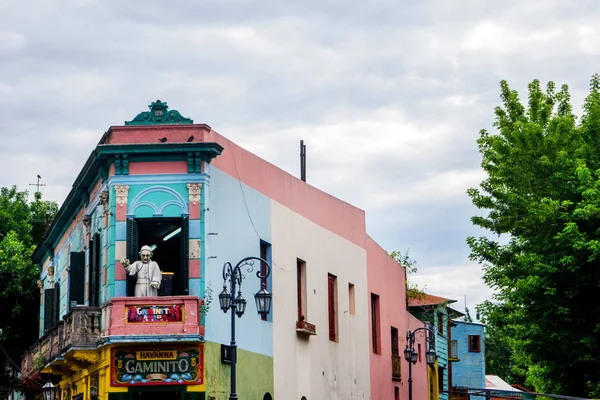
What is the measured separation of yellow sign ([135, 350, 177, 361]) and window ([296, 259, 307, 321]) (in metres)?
7.44

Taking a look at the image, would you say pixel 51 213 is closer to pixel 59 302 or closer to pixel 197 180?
pixel 59 302

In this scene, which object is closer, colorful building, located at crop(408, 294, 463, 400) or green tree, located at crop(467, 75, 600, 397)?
green tree, located at crop(467, 75, 600, 397)

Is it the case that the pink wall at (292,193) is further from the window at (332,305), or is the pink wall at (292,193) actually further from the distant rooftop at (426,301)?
the distant rooftop at (426,301)

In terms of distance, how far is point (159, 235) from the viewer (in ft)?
79.6

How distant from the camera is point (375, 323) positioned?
3788 cm

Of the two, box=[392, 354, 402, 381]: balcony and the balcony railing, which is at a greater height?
the balcony railing

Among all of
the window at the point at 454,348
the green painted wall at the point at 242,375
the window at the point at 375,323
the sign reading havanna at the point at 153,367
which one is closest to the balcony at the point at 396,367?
the window at the point at 375,323

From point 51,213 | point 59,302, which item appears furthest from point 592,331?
point 51,213

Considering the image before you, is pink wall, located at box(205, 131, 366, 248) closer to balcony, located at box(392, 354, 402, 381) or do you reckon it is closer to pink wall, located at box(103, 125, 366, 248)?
pink wall, located at box(103, 125, 366, 248)

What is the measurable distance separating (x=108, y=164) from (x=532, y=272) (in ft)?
45.3

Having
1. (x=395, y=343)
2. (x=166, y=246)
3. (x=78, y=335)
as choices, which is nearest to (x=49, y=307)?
(x=78, y=335)

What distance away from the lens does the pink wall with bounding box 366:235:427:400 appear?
3725cm

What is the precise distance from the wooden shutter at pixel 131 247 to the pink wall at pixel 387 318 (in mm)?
15041

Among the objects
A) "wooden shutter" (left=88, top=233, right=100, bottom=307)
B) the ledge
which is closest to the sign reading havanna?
"wooden shutter" (left=88, top=233, right=100, bottom=307)
